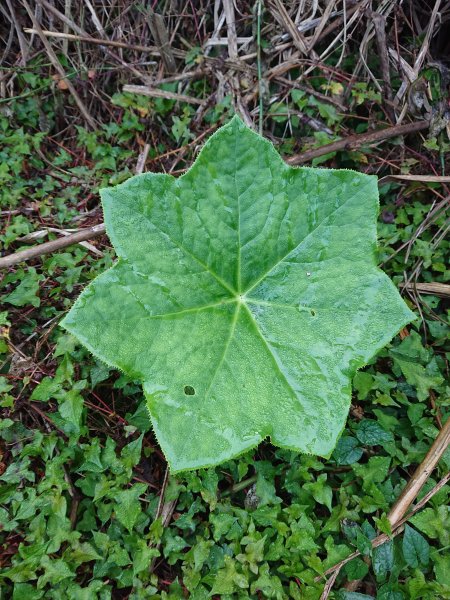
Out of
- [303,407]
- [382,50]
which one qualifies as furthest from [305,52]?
[303,407]

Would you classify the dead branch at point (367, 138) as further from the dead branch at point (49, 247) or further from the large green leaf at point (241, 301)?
the dead branch at point (49, 247)

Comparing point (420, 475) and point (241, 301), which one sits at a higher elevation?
point (241, 301)

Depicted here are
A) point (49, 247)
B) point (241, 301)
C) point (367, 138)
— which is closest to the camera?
point (241, 301)

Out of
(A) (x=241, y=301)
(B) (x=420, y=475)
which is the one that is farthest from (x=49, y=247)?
(B) (x=420, y=475)

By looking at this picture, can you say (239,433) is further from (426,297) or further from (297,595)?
(426,297)

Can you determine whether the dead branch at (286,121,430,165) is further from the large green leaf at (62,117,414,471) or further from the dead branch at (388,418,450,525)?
the dead branch at (388,418,450,525)

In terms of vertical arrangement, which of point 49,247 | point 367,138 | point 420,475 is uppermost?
point 367,138

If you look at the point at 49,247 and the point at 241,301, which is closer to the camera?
the point at 241,301

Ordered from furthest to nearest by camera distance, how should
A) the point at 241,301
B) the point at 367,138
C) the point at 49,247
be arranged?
1. the point at 367,138
2. the point at 49,247
3. the point at 241,301

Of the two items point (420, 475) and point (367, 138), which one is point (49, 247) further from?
point (420, 475)

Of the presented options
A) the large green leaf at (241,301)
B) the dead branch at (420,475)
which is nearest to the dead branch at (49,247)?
the large green leaf at (241,301)
